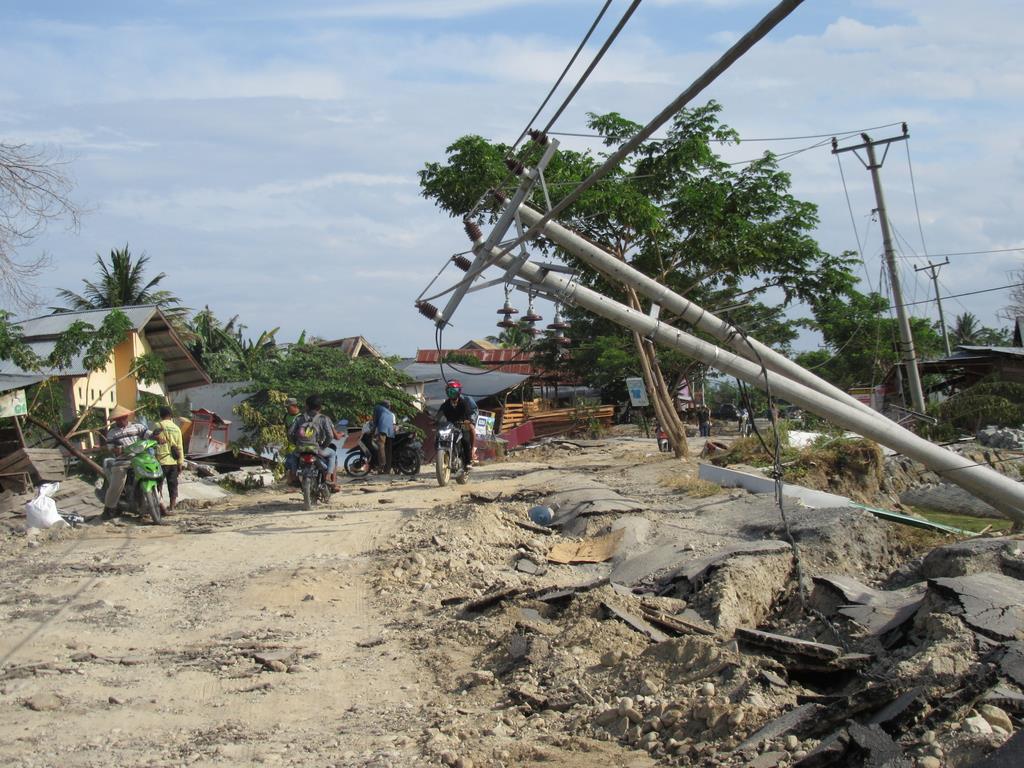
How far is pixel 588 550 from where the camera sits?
10.4m

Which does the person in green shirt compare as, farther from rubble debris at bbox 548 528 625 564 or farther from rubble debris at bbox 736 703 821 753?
rubble debris at bbox 736 703 821 753

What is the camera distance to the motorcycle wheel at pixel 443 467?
15.4 m

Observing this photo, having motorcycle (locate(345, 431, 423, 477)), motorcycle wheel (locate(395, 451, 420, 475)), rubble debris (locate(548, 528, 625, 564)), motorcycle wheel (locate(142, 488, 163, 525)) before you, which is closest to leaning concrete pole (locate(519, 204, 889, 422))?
rubble debris (locate(548, 528, 625, 564))

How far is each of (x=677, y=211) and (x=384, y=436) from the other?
7.56m

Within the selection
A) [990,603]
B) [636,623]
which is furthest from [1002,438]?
[636,623]

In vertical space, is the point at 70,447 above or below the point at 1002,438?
above

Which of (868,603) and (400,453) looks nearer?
(868,603)

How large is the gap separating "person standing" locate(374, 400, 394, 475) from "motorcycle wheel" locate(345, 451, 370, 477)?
41 cm

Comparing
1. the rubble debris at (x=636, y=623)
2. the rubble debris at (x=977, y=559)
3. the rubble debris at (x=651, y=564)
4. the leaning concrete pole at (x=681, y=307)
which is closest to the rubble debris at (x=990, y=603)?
the rubble debris at (x=977, y=559)

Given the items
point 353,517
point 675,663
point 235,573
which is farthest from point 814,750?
point 353,517

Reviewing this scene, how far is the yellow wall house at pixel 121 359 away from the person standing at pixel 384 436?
6.71m

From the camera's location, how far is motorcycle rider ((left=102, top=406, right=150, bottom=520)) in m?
12.2

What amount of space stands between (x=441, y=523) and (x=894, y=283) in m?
19.5

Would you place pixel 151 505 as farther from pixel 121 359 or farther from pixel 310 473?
pixel 121 359
